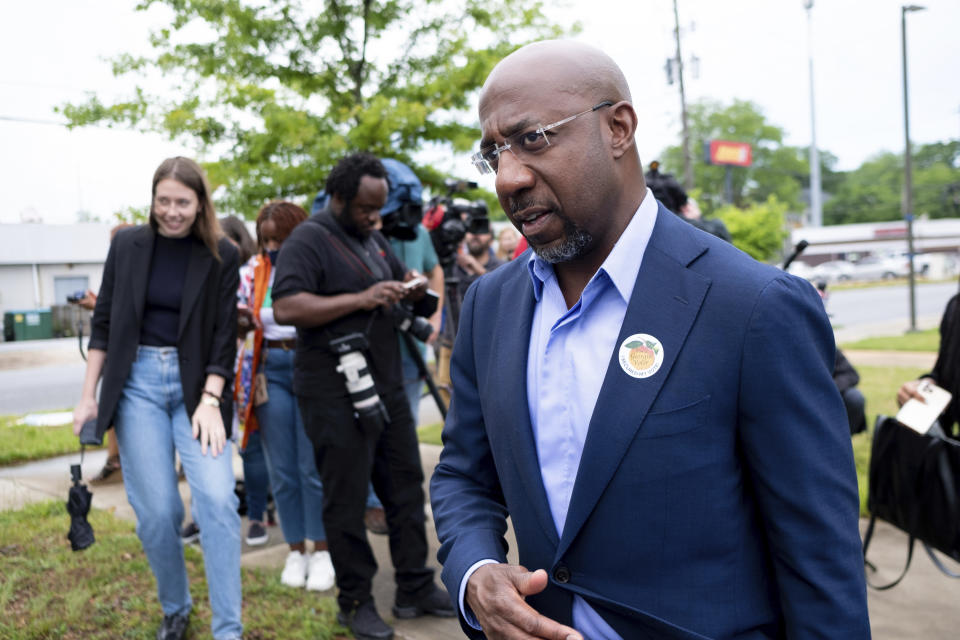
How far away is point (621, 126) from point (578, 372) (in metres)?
→ 0.49

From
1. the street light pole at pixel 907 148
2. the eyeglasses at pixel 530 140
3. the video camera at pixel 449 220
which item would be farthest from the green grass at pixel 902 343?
the eyeglasses at pixel 530 140

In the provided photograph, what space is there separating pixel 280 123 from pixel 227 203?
1700 millimetres

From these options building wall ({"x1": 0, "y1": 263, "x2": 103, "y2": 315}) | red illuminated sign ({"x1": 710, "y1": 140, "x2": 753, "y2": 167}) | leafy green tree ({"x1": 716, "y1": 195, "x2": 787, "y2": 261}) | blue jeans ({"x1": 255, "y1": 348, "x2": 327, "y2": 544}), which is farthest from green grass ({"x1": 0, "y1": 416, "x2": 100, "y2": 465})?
red illuminated sign ({"x1": 710, "y1": 140, "x2": 753, "y2": 167})

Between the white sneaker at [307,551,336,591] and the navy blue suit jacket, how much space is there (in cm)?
309

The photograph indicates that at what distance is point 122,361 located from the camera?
339 cm

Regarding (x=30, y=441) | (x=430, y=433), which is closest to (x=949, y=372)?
(x=430, y=433)

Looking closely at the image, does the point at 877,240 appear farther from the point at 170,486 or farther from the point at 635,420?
the point at 635,420

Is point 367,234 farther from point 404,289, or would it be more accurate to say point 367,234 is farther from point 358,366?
point 358,366

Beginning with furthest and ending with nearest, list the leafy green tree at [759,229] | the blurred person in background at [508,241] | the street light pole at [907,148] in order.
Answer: the leafy green tree at [759,229], the street light pole at [907,148], the blurred person in background at [508,241]

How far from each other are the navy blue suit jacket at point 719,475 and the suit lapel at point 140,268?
105 inches

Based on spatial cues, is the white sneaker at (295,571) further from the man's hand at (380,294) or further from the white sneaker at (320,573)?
the man's hand at (380,294)

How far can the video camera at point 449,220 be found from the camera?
247 inches

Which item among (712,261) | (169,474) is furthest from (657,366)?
(169,474)

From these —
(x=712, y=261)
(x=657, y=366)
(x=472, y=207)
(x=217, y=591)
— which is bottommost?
(x=217, y=591)
